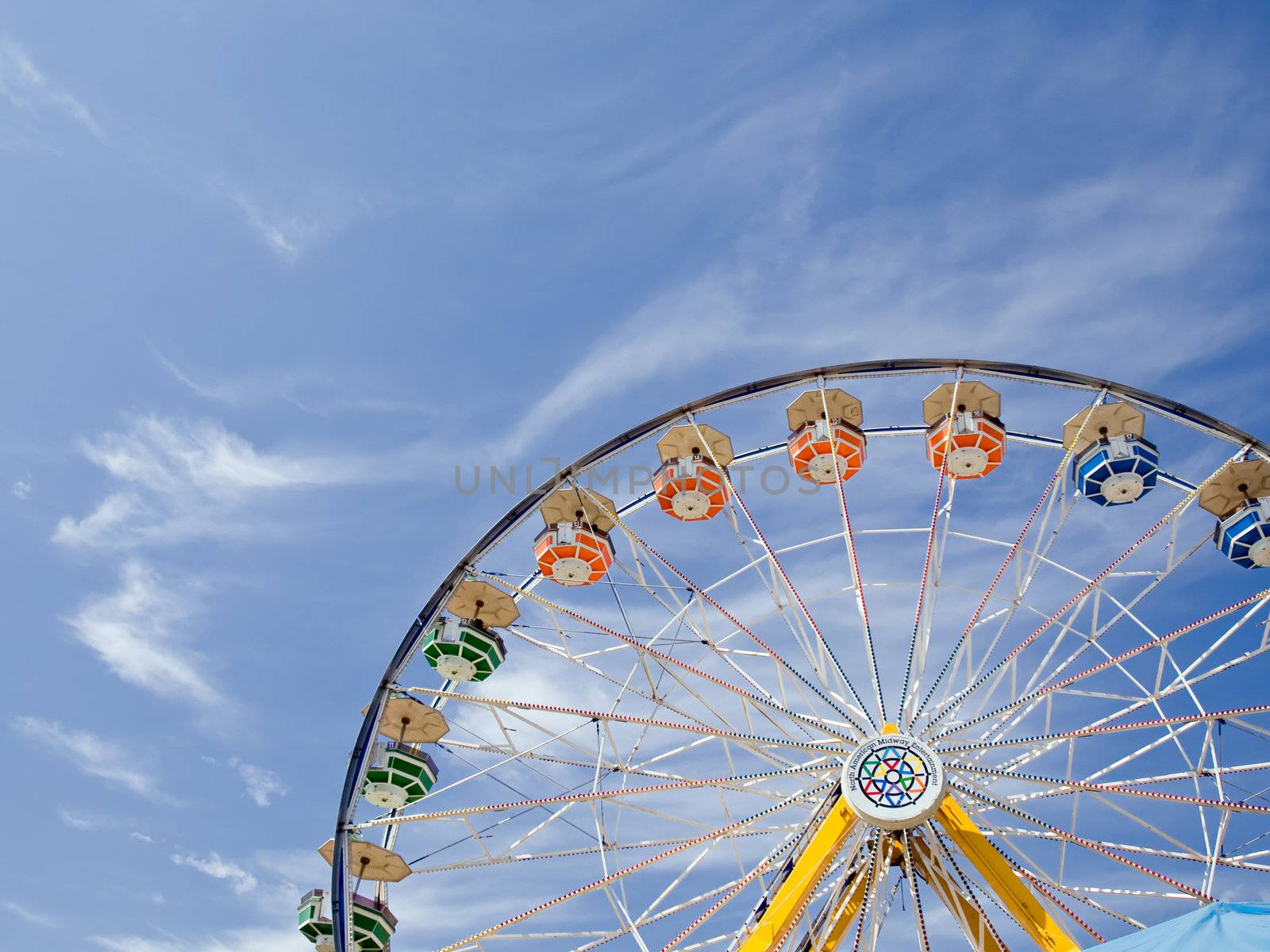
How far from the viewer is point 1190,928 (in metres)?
8.40

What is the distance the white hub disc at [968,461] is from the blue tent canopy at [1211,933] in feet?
25.0

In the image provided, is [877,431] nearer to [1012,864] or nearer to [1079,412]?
[1079,412]

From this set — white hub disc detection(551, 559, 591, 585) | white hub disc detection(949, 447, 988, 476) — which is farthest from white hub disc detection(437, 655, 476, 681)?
white hub disc detection(949, 447, 988, 476)

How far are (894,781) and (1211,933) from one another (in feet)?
15.1

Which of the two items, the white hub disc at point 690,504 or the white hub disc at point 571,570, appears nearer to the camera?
the white hub disc at point 571,570

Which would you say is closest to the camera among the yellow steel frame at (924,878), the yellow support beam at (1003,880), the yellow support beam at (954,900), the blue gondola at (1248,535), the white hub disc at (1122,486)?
the yellow support beam at (1003,880)

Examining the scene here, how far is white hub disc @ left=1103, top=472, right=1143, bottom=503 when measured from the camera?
14.9m

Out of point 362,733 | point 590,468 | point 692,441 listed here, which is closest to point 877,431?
point 692,441

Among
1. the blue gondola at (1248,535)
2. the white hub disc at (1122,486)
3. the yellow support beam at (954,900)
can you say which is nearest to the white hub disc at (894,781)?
the yellow support beam at (954,900)

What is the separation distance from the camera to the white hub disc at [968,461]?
15602 millimetres

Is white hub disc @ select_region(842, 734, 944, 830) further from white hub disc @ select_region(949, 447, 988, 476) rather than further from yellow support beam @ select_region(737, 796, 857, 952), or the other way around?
white hub disc @ select_region(949, 447, 988, 476)

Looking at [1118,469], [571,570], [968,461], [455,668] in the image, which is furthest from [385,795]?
[1118,469]

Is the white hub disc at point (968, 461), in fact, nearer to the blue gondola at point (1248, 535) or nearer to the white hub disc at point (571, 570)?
the blue gondola at point (1248, 535)

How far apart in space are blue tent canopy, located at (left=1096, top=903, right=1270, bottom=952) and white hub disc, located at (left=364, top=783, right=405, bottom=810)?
885 cm
